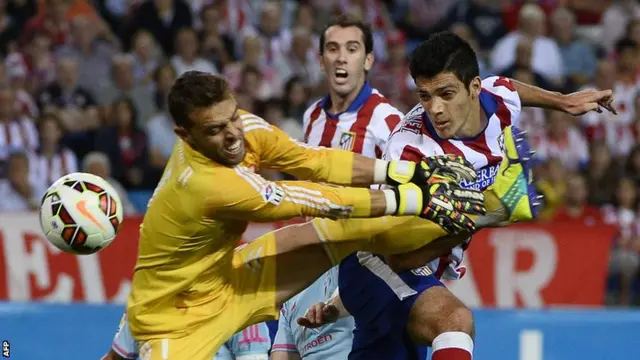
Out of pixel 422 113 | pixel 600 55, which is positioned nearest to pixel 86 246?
pixel 422 113

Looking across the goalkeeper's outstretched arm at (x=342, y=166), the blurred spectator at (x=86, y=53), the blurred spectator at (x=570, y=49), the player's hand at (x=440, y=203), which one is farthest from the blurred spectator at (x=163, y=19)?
the player's hand at (x=440, y=203)

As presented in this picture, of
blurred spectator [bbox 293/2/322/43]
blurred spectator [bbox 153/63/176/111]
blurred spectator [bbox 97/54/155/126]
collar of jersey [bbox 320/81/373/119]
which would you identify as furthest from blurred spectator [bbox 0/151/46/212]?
collar of jersey [bbox 320/81/373/119]

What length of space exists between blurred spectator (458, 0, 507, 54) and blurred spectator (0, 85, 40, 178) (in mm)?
4539

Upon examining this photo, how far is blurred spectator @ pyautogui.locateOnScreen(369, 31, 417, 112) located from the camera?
11.7 m

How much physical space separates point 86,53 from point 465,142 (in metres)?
6.98

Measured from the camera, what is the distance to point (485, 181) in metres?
5.95

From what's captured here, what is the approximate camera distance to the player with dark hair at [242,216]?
548 cm

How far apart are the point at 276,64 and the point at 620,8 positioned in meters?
3.70

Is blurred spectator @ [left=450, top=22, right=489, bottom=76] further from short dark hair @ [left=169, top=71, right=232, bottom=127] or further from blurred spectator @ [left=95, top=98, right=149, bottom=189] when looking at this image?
short dark hair @ [left=169, top=71, right=232, bottom=127]

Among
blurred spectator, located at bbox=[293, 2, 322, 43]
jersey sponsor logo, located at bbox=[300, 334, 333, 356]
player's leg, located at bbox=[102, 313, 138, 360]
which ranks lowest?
jersey sponsor logo, located at bbox=[300, 334, 333, 356]

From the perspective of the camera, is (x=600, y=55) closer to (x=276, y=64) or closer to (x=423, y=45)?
(x=276, y=64)

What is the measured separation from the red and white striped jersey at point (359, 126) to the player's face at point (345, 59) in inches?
3.6

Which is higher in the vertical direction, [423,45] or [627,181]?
[423,45]

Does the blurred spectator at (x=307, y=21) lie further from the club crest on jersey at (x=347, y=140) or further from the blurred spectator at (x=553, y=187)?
the club crest on jersey at (x=347, y=140)
